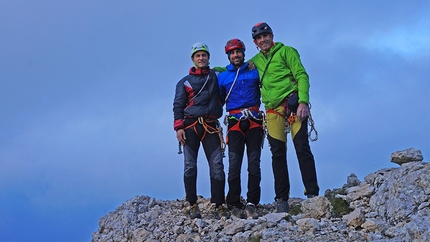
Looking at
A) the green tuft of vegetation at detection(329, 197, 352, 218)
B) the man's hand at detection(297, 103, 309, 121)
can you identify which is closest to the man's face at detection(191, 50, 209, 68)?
the man's hand at detection(297, 103, 309, 121)

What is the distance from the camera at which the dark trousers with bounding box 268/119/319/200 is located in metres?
10.2

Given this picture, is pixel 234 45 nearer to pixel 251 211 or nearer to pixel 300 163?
pixel 300 163

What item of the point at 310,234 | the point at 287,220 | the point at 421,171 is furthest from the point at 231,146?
the point at 421,171

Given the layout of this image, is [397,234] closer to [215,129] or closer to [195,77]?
[215,129]

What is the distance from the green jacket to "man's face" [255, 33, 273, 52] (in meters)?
0.16

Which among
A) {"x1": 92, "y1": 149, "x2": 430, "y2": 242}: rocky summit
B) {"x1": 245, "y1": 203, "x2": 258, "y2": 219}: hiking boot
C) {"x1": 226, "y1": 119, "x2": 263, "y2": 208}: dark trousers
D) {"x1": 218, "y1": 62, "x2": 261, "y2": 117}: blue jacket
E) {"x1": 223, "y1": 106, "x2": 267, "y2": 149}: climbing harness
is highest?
{"x1": 218, "y1": 62, "x2": 261, "y2": 117}: blue jacket

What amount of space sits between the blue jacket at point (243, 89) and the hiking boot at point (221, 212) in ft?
6.72

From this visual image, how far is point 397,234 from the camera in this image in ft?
26.0

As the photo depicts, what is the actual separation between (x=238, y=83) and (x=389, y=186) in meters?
3.58

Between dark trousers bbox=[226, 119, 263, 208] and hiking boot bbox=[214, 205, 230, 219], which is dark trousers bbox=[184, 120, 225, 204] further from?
dark trousers bbox=[226, 119, 263, 208]

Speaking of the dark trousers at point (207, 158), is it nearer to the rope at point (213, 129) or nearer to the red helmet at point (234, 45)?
the rope at point (213, 129)

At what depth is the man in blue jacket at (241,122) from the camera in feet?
35.4

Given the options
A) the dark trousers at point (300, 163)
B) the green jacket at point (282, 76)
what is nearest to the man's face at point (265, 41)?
the green jacket at point (282, 76)

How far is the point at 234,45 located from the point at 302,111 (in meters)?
2.08
